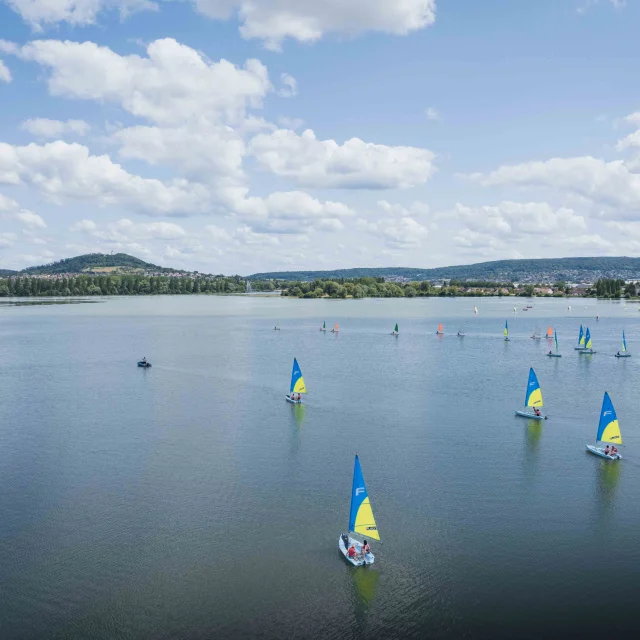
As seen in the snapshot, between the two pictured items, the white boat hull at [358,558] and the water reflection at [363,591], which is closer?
the water reflection at [363,591]

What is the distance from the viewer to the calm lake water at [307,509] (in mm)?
25859

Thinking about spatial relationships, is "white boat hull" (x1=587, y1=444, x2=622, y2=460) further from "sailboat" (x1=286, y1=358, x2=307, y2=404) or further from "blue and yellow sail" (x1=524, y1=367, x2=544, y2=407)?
"sailboat" (x1=286, y1=358, x2=307, y2=404)

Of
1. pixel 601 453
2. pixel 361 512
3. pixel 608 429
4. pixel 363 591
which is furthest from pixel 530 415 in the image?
pixel 363 591

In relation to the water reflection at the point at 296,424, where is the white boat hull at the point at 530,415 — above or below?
above

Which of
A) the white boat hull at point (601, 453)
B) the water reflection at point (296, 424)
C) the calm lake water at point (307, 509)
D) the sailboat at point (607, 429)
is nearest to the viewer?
the calm lake water at point (307, 509)

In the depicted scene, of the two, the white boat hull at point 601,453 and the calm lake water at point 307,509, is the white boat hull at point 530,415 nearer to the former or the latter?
the calm lake water at point 307,509

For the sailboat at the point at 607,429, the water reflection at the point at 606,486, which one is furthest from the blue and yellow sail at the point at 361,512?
the sailboat at the point at 607,429

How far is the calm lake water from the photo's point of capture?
84.8 ft

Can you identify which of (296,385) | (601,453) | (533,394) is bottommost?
(601,453)

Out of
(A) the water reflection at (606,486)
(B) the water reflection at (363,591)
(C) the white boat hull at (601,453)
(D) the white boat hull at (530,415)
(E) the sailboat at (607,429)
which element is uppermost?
(E) the sailboat at (607,429)

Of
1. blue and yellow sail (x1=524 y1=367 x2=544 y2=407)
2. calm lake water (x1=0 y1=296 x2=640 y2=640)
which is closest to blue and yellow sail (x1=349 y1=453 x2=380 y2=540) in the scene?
calm lake water (x1=0 y1=296 x2=640 y2=640)

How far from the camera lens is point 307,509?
117 ft

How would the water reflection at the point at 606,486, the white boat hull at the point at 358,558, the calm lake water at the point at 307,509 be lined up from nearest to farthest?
the calm lake water at the point at 307,509
the white boat hull at the point at 358,558
the water reflection at the point at 606,486

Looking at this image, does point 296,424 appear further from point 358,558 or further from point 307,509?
point 358,558
